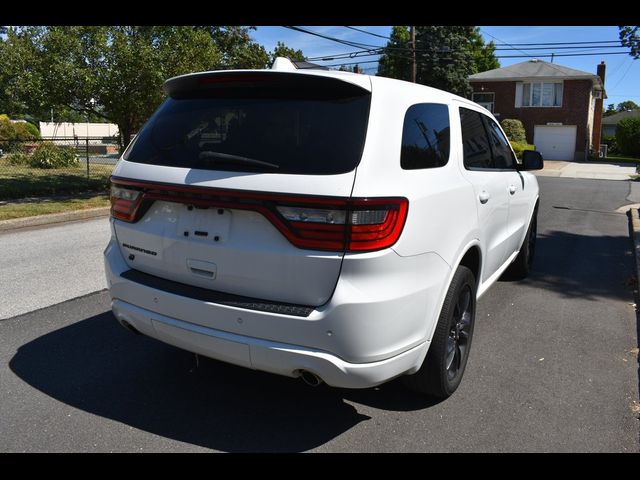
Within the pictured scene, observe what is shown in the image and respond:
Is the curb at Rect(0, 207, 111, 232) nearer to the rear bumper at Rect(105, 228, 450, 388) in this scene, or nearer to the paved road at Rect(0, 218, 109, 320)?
the paved road at Rect(0, 218, 109, 320)

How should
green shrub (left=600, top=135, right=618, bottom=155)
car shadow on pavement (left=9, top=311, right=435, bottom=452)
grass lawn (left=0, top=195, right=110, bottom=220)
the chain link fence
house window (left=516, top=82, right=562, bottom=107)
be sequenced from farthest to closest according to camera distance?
green shrub (left=600, top=135, right=618, bottom=155) → house window (left=516, top=82, right=562, bottom=107) → the chain link fence → grass lawn (left=0, top=195, right=110, bottom=220) → car shadow on pavement (left=9, top=311, right=435, bottom=452)

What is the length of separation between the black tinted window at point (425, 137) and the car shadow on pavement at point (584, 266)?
322 centimetres

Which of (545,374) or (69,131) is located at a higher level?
(69,131)

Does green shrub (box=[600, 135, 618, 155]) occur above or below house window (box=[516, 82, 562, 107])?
below

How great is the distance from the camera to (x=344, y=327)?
8.35 feet

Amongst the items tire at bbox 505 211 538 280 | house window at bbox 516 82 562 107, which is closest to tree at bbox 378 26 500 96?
house window at bbox 516 82 562 107

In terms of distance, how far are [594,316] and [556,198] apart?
36.1 ft

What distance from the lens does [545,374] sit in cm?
388

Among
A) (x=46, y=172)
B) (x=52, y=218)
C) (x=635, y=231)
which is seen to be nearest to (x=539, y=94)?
(x=635, y=231)

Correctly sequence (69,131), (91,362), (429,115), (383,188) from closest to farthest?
(383,188), (429,115), (91,362), (69,131)

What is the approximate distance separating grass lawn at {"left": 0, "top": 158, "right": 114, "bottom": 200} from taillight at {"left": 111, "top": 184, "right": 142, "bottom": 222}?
9759 millimetres

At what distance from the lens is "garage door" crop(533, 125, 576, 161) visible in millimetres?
37688
